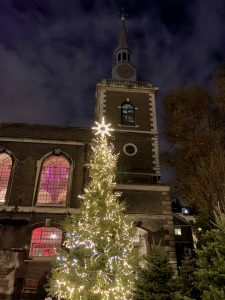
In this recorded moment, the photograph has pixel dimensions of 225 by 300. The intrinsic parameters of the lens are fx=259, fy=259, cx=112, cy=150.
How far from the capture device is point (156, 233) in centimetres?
1645

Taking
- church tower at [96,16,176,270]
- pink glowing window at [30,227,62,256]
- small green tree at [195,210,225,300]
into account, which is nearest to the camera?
small green tree at [195,210,225,300]

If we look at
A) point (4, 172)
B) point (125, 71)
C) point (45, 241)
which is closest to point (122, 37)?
point (125, 71)

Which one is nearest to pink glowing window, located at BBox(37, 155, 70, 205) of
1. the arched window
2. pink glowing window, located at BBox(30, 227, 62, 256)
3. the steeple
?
pink glowing window, located at BBox(30, 227, 62, 256)

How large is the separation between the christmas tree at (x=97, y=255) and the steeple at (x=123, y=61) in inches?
781

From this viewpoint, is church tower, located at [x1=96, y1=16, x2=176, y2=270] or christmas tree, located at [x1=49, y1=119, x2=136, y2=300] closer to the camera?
christmas tree, located at [x1=49, y1=119, x2=136, y2=300]

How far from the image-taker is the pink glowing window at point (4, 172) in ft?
56.6

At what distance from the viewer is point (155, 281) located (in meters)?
11.1

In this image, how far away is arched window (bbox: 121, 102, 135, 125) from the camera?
82.7ft

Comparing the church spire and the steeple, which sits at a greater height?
the church spire

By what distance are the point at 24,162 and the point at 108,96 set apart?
477 inches

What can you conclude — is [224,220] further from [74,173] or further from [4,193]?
[4,193]

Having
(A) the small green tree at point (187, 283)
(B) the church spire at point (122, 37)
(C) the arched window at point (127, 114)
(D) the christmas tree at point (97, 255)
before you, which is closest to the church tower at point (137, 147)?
(C) the arched window at point (127, 114)

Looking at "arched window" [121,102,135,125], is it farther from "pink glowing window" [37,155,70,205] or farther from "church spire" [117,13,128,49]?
"church spire" [117,13,128,49]

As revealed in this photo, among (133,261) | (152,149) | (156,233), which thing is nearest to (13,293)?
(133,261)
